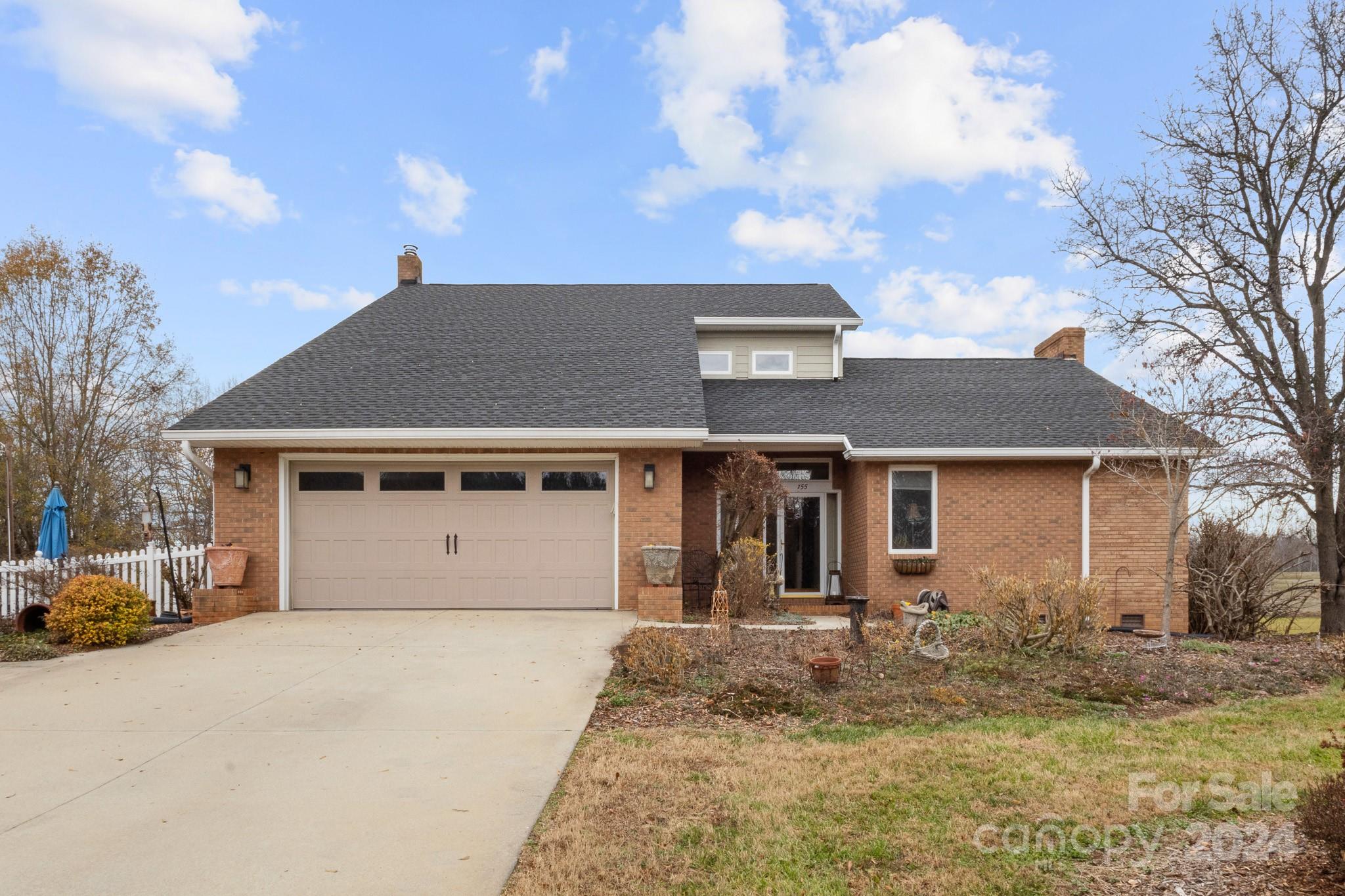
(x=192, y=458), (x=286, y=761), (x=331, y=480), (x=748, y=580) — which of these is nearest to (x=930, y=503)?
(x=748, y=580)

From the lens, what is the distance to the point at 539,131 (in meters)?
16.0

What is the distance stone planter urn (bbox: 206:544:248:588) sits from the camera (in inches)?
454

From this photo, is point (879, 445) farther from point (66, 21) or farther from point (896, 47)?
point (66, 21)

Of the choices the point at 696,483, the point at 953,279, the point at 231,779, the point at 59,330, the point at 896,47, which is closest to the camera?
the point at 231,779

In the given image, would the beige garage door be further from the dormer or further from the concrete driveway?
the dormer

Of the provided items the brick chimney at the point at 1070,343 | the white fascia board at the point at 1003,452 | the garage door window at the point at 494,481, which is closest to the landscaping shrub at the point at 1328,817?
the white fascia board at the point at 1003,452

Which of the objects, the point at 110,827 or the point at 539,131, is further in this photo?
the point at 539,131

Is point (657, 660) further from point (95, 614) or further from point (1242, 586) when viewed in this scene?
point (1242, 586)

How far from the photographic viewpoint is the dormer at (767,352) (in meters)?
16.0

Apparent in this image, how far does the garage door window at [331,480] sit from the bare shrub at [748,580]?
230 inches

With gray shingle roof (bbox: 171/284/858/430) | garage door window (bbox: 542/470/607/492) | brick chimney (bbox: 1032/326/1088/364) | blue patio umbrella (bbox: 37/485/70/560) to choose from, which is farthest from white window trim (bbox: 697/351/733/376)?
blue patio umbrella (bbox: 37/485/70/560)

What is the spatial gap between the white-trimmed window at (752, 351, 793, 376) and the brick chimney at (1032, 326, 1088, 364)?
6194 millimetres

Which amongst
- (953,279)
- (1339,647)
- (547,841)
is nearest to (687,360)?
(953,279)

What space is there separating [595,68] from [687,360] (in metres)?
5.82
